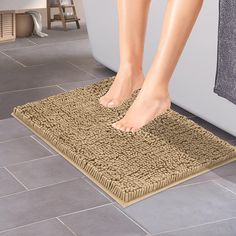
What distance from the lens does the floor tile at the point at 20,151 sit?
8.11 feet

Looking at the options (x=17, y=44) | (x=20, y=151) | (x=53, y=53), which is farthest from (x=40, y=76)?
(x=20, y=151)

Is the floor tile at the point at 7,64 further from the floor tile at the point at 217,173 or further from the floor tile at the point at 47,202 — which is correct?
the floor tile at the point at 217,173

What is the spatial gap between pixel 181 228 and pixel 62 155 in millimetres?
659

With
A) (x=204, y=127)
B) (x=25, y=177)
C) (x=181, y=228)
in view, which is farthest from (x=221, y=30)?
(x=204, y=127)

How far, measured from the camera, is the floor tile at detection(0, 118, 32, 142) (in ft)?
8.82

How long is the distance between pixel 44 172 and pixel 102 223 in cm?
42

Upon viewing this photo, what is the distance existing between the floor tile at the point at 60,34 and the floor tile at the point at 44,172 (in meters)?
1.76

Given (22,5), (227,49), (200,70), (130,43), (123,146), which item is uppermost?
(227,49)

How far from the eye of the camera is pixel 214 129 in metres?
2.74

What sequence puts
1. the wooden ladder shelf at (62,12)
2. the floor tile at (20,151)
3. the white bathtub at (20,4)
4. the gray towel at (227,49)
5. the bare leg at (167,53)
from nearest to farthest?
the gray towel at (227,49), the bare leg at (167,53), the floor tile at (20,151), the white bathtub at (20,4), the wooden ladder shelf at (62,12)

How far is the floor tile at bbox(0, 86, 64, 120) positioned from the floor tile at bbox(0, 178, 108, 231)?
79 cm

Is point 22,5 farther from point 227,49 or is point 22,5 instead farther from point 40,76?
point 227,49

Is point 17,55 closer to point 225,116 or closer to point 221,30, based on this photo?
point 225,116

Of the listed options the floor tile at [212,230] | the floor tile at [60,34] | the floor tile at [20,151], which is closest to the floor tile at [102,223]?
the floor tile at [212,230]
